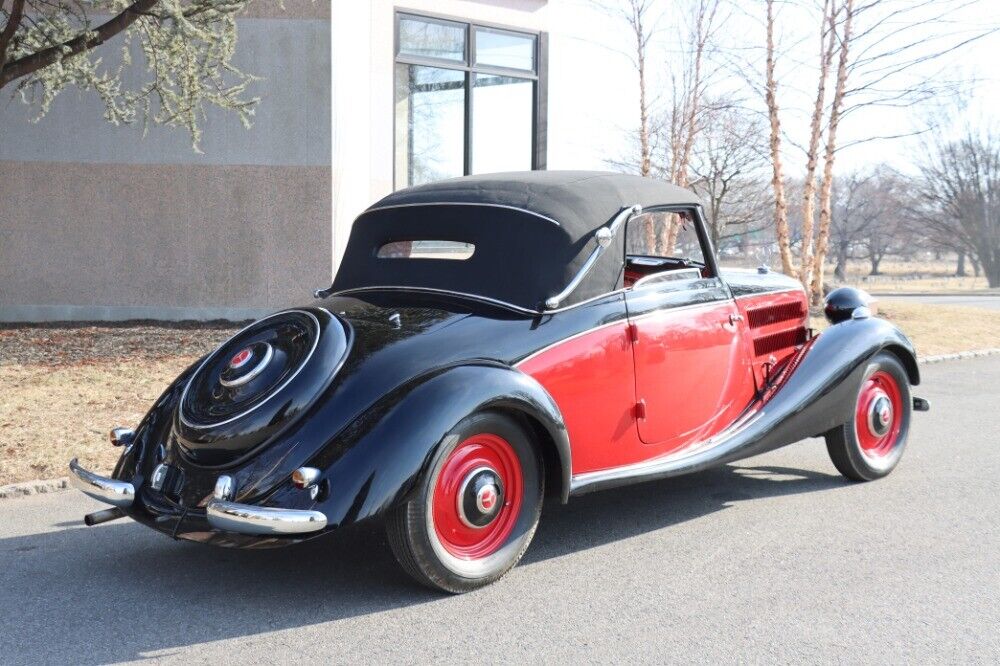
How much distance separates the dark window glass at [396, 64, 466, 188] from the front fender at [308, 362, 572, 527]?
1176 cm

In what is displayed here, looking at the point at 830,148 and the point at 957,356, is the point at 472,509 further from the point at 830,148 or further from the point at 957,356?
the point at 830,148

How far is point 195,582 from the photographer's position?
4.34 metres

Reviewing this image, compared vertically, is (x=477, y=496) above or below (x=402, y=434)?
below

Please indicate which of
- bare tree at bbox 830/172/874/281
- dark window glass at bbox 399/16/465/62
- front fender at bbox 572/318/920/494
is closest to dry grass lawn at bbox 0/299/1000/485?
front fender at bbox 572/318/920/494

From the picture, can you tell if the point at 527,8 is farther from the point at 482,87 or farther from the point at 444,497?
the point at 444,497

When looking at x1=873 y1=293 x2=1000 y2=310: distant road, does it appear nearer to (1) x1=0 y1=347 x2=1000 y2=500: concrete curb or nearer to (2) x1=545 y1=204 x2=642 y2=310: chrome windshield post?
(2) x1=545 y1=204 x2=642 y2=310: chrome windshield post

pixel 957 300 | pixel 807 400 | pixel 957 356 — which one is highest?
pixel 807 400

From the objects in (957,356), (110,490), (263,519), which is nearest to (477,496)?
(263,519)

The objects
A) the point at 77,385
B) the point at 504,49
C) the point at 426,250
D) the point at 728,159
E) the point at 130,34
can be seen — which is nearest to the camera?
the point at 426,250

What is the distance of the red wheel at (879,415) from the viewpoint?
612 centimetres

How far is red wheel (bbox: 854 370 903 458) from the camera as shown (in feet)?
20.1

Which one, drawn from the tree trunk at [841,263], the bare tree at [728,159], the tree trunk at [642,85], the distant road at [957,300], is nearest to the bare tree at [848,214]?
the tree trunk at [841,263]

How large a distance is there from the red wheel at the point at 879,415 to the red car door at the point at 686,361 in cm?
86

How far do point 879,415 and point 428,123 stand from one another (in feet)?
36.4
